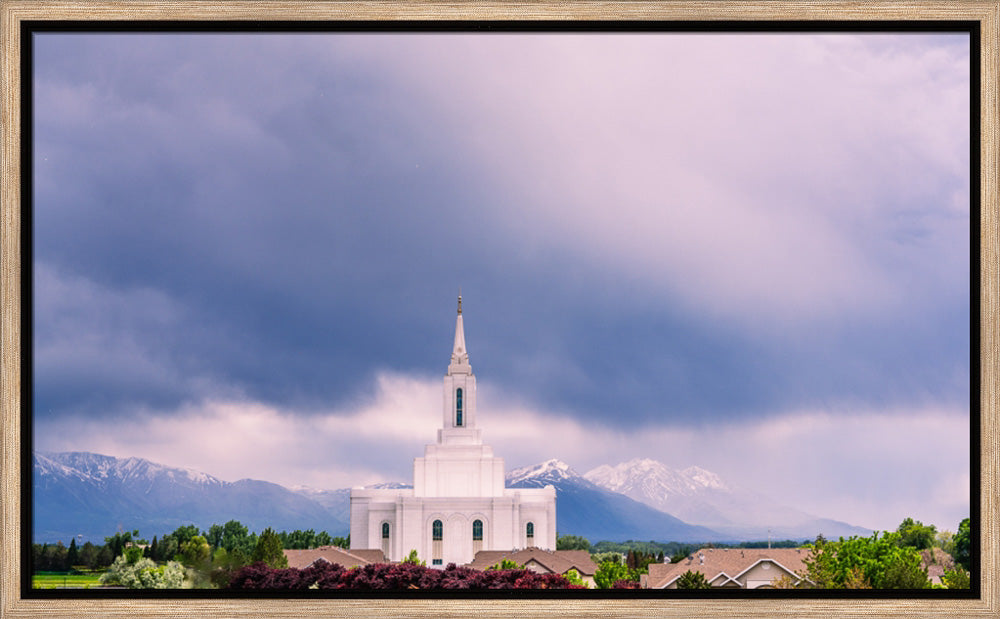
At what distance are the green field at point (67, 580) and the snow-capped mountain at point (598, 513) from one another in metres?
10.4

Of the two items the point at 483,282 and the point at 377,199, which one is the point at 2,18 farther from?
the point at 483,282

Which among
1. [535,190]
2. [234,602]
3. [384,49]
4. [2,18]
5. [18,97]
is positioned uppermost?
[384,49]

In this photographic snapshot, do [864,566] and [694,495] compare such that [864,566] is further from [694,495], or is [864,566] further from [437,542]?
[437,542]

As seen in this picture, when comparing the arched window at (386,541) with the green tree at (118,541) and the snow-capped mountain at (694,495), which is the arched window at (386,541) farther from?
the green tree at (118,541)

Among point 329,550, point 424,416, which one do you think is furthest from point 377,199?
point 424,416

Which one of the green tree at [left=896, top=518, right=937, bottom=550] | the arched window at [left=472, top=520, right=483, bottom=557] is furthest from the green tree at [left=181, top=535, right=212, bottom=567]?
the arched window at [left=472, top=520, right=483, bottom=557]

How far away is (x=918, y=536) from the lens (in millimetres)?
7902

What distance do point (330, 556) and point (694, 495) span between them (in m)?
7.03

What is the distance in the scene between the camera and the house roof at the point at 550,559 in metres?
10.1

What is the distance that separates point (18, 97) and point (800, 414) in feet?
34.1

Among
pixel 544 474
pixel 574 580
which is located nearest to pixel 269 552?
pixel 574 580

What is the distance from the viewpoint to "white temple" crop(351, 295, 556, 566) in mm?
19719

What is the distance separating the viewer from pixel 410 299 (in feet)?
52.8

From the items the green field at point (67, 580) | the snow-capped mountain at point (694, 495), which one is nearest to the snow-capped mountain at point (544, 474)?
the snow-capped mountain at point (694, 495)
